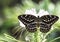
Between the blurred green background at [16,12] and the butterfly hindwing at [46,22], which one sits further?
the blurred green background at [16,12]

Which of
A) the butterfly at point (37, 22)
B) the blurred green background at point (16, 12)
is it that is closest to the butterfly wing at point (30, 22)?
the butterfly at point (37, 22)

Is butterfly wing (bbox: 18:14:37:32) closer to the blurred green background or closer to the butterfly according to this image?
the butterfly

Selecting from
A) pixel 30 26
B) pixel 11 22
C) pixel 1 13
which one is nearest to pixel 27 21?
pixel 30 26

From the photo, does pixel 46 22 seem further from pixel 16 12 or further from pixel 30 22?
pixel 16 12

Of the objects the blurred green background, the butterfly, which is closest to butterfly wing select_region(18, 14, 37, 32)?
the butterfly

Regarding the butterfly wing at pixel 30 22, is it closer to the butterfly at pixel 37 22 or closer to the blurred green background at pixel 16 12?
the butterfly at pixel 37 22

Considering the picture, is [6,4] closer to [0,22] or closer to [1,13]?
[1,13]

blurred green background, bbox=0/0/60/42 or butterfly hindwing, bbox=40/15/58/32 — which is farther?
blurred green background, bbox=0/0/60/42

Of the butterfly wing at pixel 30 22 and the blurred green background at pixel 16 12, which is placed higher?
the blurred green background at pixel 16 12

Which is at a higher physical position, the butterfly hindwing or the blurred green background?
the blurred green background
